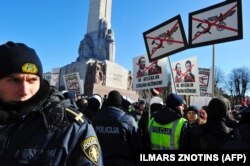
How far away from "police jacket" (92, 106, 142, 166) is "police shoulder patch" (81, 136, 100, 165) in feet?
8.32

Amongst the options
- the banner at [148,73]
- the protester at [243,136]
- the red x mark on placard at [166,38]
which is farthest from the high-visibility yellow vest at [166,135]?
the banner at [148,73]

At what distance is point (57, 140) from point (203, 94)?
36.7 ft

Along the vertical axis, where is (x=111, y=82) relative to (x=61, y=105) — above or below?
above

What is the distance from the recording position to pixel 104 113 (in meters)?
4.53

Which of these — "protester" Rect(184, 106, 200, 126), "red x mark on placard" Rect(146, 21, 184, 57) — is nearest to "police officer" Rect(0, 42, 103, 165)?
"protester" Rect(184, 106, 200, 126)

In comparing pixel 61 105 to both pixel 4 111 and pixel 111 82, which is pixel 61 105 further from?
pixel 111 82

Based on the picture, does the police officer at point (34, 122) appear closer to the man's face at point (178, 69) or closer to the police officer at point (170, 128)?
the police officer at point (170, 128)

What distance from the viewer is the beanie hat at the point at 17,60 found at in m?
1.87

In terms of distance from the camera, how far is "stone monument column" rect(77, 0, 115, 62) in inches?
2030

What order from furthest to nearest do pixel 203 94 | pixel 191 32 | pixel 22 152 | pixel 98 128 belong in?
pixel 203 94 < pixel 191 32 < pixel 98 128 < pixel 22 152

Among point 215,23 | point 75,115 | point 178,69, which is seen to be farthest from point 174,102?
point 178,69

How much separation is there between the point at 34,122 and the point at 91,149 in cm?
32

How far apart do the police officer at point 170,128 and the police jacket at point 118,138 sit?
33cm

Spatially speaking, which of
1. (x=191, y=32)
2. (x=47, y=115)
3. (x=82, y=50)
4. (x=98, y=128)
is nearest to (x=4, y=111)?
(x=47, y=115)
